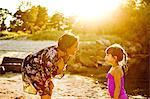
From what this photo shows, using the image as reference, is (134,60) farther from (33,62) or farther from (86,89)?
(33,62)

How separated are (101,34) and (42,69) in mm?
22494

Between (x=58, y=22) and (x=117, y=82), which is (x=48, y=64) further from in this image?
(x=58, y=22)

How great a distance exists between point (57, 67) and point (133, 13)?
865 inches

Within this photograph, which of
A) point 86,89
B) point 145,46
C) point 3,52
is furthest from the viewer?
point 145,46

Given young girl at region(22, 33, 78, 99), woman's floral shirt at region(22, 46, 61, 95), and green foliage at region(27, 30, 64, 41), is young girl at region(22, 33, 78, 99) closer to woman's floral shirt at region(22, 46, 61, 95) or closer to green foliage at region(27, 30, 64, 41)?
woman's floral shirt at region(22, 46, 61, 95)

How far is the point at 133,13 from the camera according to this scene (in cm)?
2552

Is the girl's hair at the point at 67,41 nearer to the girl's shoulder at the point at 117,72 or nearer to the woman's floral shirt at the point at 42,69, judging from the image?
the woman's floral shirt at the point at 42,69

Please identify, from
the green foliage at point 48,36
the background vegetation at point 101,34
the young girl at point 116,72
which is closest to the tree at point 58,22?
the background vegetation at point 101,34

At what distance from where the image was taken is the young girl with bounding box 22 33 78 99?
4016mm

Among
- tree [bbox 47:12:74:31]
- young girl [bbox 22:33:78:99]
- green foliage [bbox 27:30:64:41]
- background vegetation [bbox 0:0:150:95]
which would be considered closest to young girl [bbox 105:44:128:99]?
young girl [bbox 22:33:78:99]

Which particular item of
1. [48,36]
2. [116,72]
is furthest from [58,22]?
[116,72]

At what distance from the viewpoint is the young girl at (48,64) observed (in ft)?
13.2

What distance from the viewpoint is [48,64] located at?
4121mm

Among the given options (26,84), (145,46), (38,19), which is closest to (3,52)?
(145,46)
